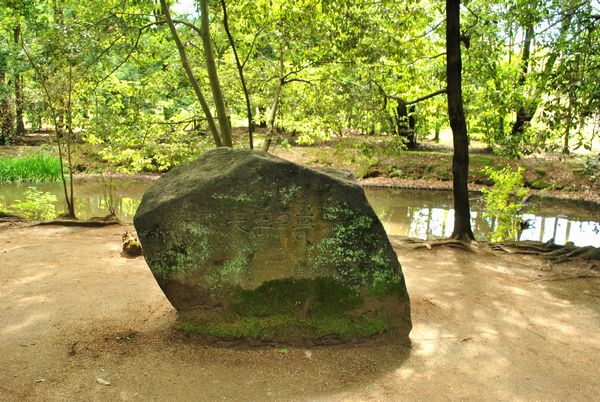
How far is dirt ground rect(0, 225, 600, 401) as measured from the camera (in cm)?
345

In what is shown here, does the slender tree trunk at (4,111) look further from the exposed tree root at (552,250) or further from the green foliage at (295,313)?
the exposed tree root at (552,250)

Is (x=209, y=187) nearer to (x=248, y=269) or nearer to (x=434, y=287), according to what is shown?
(x=248, y=269)

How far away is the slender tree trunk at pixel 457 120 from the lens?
24.8ft

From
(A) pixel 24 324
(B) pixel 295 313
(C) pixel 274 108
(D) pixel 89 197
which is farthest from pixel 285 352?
(D) pixel 89 197

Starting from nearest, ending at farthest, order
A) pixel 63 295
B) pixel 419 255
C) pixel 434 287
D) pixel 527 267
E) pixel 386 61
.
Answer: pixel 63 295 → pixel 434 287 → pixel 527 267 → pixel 419 255 → pixel 386 61

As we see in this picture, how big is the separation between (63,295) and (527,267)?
618cm

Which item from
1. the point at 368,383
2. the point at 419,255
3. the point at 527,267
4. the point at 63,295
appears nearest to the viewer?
the point at 368,383

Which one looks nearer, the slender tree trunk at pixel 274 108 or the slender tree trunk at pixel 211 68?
the slender tree trunk at pixel 211 68

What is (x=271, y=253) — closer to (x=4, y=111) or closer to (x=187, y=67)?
(x=187, y=67)

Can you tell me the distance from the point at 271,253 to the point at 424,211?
11.6 m

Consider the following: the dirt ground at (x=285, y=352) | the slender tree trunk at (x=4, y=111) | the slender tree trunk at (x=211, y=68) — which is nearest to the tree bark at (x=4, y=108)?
the slender tree trunk at (x=4, y=111)

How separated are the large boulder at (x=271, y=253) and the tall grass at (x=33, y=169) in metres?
11.6

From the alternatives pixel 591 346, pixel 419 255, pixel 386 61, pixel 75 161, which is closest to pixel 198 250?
pixel 591 346

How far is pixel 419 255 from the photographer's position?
7.54 metres
